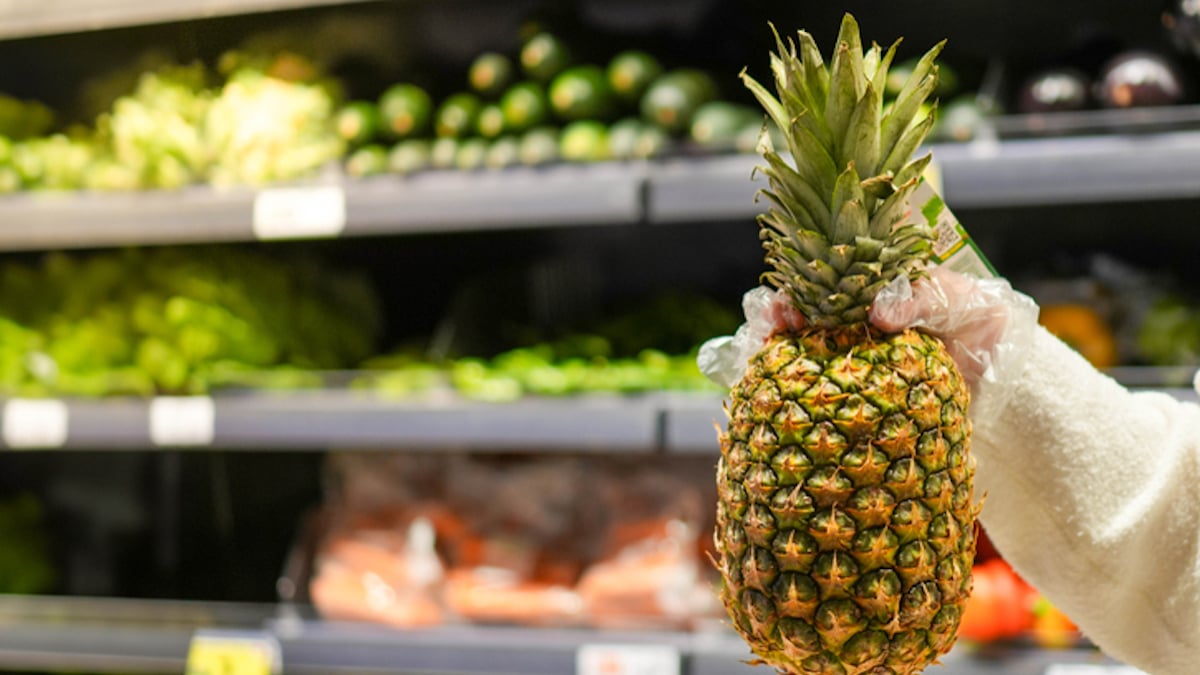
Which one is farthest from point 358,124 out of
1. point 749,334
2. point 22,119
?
point 749,334

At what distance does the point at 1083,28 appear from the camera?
2.21 meters

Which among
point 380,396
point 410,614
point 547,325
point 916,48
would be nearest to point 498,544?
point 410,614

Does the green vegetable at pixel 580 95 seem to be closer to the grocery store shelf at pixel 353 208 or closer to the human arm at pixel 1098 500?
the grocery store shelf at pixel 353 208

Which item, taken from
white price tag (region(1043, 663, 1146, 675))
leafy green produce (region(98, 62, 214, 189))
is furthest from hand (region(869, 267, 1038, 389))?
leafy green produce (region(98, 62, 214, 189))

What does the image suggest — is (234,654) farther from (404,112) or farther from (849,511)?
(849,511)

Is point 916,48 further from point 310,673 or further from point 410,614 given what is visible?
point 310,673

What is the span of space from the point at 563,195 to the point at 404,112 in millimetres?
570

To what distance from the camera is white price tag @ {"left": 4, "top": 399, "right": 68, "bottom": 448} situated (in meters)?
2.29

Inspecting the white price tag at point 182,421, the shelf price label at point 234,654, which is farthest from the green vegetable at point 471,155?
the shelf price label at point 234,654

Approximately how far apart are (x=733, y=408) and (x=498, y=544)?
1522 mm

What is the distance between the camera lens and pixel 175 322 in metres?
2.41

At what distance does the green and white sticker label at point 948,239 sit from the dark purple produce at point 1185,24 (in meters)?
1.30

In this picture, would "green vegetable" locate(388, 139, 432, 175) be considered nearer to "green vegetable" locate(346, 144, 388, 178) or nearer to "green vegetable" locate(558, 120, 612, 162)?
"green vegetable" locate(346, 144, 388, 178)

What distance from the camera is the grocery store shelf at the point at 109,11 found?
224 centimetres
